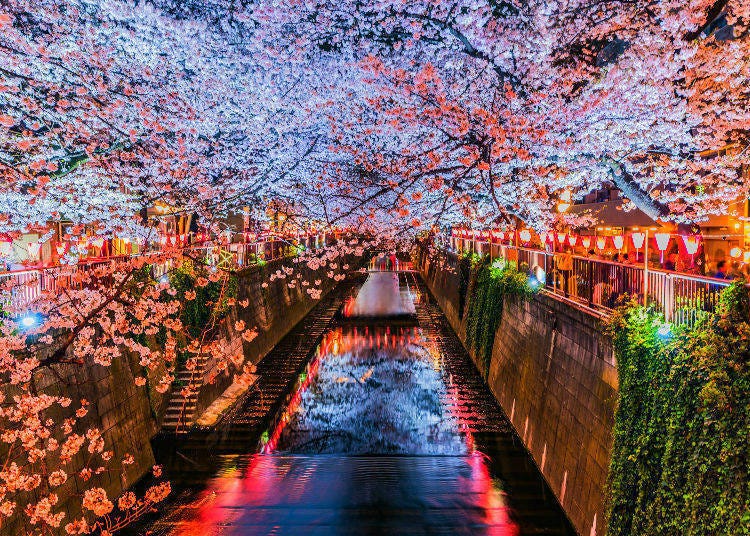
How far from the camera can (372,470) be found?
13328 mm

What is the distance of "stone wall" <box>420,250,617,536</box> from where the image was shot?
8.86m

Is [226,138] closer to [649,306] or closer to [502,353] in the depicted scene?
[502,353]

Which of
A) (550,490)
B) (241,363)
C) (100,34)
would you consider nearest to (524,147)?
(550,490)

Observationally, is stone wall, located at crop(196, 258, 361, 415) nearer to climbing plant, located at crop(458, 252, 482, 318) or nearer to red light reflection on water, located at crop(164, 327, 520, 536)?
red light reflection on water, located at crop(164, 327, 520, 536)

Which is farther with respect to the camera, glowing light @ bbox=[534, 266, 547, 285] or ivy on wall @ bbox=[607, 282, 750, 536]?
glowing light @ bbox=[534, 266, 547, 285]

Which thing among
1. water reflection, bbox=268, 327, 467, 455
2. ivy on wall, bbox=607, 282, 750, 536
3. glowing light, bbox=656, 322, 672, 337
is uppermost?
glowing light, bbox=656, 322, 672, 337

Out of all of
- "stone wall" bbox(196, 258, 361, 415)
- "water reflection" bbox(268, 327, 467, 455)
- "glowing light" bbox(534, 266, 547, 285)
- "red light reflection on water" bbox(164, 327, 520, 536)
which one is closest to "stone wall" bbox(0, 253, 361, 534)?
"stone wall" bbox(196, 258, 361, 415)

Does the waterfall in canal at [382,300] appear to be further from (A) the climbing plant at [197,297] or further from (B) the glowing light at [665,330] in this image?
(B) the glowing light at [665,330]

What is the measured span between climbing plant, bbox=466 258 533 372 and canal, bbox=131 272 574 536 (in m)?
1.32

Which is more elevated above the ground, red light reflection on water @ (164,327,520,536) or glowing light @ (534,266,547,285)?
glowing light @ (534,266,547,285)

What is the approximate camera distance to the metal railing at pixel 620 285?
6.54 meters

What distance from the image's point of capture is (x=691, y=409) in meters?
5.73

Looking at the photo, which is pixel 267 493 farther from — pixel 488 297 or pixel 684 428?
pixel 488 297

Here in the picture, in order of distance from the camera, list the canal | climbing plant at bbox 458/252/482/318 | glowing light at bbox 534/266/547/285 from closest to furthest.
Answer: the canal < glowing light at bbox 534/266/547/285 < climbing plant at bbox 458/252/482/318
